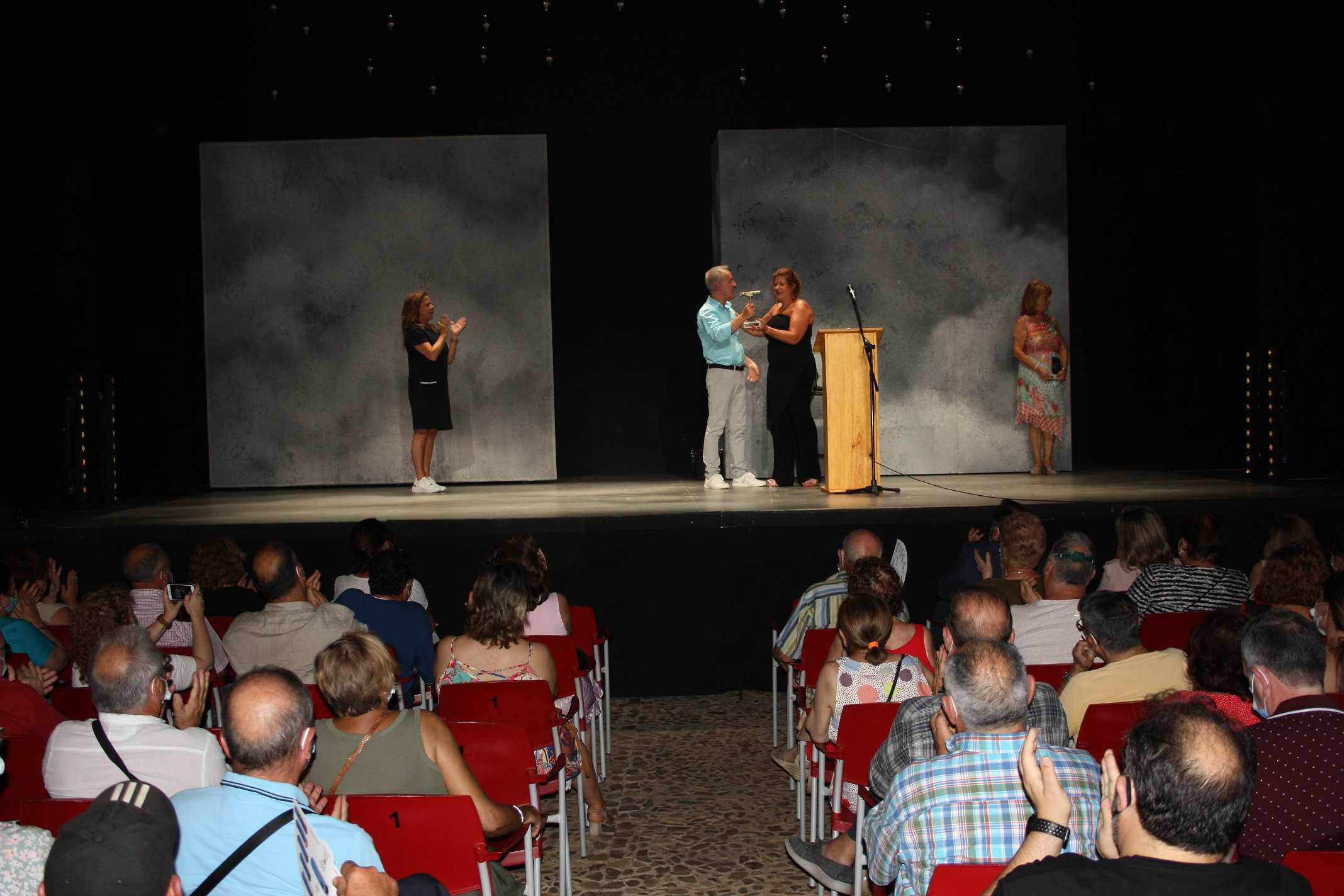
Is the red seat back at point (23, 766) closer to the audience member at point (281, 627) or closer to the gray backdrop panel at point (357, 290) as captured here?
the audience member at point (281, 627)

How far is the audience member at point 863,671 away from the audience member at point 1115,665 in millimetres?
444

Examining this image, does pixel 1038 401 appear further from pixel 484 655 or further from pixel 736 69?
pixel 484 655

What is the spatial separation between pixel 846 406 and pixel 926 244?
2.76 meters

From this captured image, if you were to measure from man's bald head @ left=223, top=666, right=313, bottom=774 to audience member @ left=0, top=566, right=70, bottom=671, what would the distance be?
195 cm

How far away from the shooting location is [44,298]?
7.61m

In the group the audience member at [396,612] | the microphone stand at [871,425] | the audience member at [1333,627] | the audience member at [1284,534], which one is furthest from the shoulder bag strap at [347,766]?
the microphone stand at [871,425]

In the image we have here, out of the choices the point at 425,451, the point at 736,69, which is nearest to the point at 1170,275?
the point at 736,69

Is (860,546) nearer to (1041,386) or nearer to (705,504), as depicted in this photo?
(705,504)

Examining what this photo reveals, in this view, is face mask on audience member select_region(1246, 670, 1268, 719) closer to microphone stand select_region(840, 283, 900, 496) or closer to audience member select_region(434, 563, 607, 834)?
audience member select_region(434, 563, 607, 834)

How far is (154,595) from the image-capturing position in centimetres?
446

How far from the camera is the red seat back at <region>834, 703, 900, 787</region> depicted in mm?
3201

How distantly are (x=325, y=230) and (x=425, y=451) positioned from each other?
228 cm

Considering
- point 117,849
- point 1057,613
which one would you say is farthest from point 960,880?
point 1057,613

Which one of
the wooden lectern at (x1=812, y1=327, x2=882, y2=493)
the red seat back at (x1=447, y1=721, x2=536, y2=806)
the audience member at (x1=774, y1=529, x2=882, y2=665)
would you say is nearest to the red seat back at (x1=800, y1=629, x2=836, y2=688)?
the audience member at (x1=774, y1=529, x2=882, y2=665)
